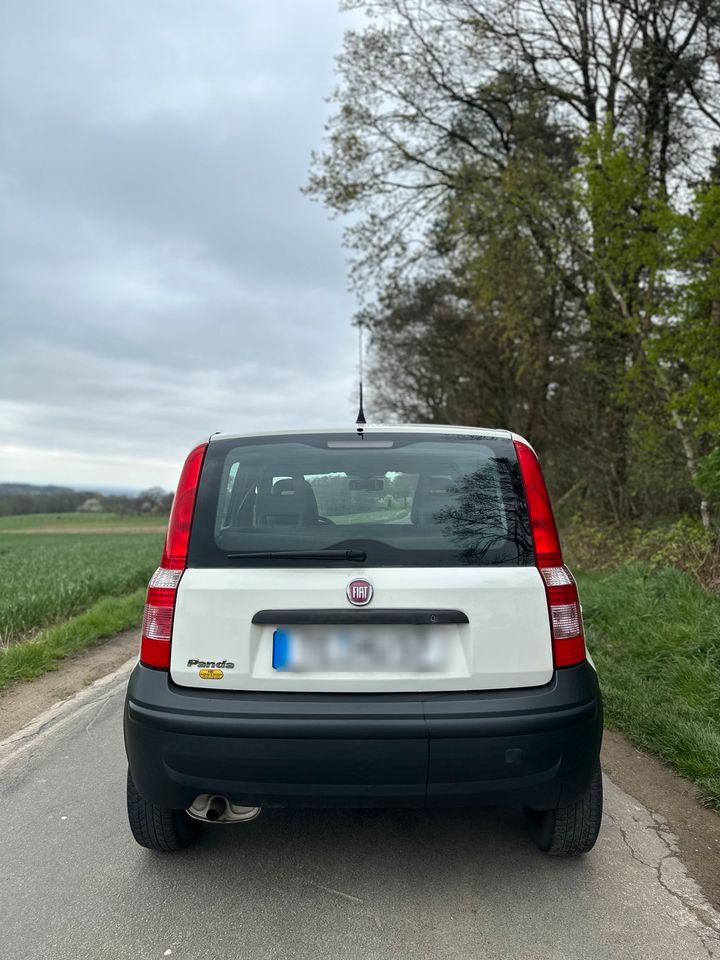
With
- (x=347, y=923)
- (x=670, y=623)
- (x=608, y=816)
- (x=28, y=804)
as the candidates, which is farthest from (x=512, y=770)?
(x=670, y=623)

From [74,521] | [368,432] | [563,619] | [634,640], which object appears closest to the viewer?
[563,619]

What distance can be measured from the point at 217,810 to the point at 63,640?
531cm

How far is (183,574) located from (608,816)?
2.28 m

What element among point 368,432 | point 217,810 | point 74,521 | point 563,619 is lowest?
point 74,521

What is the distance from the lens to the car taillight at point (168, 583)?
2805 mm

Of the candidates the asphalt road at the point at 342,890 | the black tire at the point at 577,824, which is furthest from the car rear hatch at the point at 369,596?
the asphalt road at the point at 342,890

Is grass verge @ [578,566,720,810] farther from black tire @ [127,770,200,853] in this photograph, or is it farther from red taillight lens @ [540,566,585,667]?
black tire @ [127,770,200,853]

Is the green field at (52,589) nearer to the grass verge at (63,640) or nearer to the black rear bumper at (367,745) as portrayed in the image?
the grass verge at (63,640)

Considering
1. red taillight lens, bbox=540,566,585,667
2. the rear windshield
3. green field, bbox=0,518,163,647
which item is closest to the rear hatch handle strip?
the rear windshield

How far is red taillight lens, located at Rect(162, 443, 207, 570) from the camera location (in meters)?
2.89

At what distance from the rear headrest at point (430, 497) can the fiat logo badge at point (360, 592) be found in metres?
0.34

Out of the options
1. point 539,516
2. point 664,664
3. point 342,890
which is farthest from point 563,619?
point 664,664

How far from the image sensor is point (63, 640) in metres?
7.62

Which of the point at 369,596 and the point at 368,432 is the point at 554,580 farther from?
the point at 368,432
